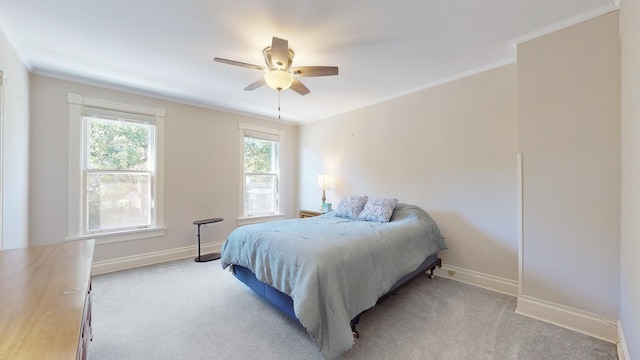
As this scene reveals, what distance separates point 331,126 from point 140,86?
2997 millimetres

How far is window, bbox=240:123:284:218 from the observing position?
4.70 meters

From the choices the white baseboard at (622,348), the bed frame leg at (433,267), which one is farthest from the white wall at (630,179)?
the bed frame leg at (433,267)

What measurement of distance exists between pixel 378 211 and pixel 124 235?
137 inches

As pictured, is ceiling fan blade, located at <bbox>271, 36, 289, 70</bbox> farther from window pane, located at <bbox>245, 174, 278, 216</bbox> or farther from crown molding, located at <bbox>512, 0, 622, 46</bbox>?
window pane, located at <bbox>245, 174, 278, 216</bbox>

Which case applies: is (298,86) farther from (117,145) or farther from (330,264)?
(117,145)

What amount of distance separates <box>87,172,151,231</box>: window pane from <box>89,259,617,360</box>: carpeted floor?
2.93 feet

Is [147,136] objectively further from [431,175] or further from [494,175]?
[494,175]

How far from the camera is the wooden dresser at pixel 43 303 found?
2.20 ft

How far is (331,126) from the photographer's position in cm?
476

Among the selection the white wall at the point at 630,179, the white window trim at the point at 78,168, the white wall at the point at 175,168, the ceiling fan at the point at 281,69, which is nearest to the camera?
the white wall at the point at 630,179

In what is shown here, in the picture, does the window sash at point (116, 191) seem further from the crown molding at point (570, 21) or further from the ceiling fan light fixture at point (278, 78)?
the crown molding at point (570, 21)

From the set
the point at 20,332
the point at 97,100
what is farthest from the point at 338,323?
the point at 97,100

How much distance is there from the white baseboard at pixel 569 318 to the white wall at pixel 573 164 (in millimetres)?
47

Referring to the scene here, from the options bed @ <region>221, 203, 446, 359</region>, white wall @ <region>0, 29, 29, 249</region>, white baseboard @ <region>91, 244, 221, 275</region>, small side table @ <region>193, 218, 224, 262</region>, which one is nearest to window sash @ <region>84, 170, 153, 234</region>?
white baseboard @ <region>91, 244, 221, 275</region>
